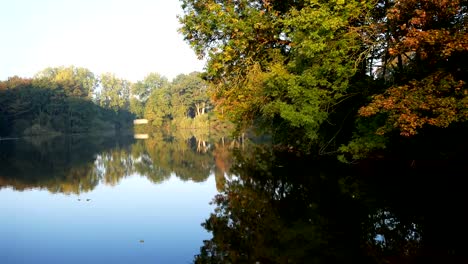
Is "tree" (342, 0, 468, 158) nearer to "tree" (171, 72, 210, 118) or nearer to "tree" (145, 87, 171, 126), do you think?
"tree" (171, 72, 210, 118)

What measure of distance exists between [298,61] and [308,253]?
1182cm

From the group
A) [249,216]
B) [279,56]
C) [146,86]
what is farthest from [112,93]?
[249,216]

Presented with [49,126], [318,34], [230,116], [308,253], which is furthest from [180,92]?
[308,253]

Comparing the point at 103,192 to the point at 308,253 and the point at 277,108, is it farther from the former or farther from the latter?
the point at 308,253

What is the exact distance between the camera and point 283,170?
2189 centimetres

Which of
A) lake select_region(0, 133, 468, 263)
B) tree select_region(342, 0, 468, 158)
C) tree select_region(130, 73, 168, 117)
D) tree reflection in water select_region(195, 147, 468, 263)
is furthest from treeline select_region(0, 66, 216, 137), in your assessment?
tree select_region(342, 0, 468, 158)

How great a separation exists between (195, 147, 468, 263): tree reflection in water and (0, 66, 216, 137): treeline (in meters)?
76.8

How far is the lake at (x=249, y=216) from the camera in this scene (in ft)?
29.7

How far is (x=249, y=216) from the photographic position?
1217cm

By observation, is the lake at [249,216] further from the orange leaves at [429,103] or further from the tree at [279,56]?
the tree at [279,56]

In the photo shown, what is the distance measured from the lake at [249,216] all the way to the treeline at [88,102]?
235ft

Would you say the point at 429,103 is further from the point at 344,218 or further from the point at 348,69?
the point at 348,69

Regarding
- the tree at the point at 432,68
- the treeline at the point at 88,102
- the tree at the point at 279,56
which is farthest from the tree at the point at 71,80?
the tree at the point at 432,68

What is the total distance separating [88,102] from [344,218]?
101 meters
